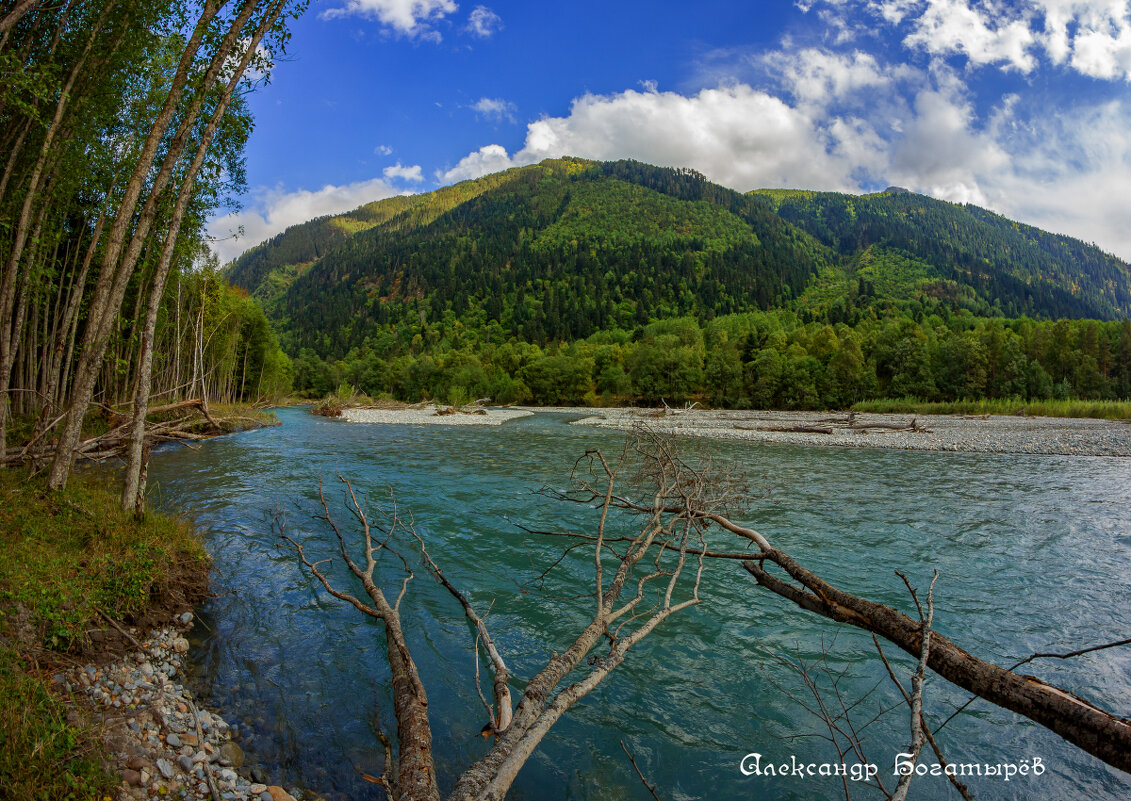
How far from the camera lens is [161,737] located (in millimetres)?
3617

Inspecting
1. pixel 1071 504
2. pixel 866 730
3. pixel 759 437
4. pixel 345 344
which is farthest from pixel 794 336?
pixel 345 344

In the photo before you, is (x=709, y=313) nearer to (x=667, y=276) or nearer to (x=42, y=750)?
(x=667, y=276)

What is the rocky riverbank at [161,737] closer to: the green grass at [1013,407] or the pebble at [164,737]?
the pebble at [164,737]

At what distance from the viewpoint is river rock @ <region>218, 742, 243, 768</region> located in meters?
3.64

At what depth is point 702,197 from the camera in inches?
7849

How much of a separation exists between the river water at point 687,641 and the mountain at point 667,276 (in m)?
102

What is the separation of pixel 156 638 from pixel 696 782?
554cm

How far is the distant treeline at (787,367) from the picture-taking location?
5312cm

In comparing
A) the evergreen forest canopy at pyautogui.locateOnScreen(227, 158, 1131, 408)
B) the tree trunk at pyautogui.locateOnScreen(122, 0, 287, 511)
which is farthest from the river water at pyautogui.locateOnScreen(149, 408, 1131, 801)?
the evergreen forest canopy at pyautogui.locateOnScreen(227, 158, 1131, 408)

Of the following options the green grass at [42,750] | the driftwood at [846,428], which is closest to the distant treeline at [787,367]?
the driftwood at [846,428]

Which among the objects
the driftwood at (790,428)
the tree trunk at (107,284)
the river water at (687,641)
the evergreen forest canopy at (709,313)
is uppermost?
the evergreen forest canopy at (709,313)

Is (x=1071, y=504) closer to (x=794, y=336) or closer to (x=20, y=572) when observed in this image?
(x=20, y=572)

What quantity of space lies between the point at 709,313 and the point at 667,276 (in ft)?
80.7

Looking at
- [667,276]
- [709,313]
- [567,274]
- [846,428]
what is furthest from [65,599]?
[567,274]
